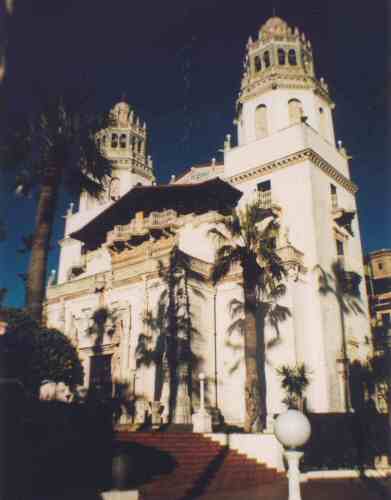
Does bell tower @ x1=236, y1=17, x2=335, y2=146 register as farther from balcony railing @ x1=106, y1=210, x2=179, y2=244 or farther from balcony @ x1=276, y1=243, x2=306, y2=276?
balcony @ x1=276, y1=243, x2=306, y2=276

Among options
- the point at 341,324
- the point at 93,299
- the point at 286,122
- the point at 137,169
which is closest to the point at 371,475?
the point at 341,324

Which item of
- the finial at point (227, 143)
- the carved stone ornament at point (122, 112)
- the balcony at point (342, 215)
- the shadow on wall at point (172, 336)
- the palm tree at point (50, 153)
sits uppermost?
the carved stone ornament at point (122, 112)

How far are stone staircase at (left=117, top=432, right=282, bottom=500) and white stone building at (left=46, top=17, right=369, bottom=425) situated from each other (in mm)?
6121

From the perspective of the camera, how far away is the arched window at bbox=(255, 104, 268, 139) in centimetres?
3447

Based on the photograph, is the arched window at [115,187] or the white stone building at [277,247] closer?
the white stone building at [277,247]

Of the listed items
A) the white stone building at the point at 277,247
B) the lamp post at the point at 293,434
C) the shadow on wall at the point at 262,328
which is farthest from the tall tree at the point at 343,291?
the lamp post at the point at 293,434

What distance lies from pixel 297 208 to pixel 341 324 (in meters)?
7.66

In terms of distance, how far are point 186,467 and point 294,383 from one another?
32.6ft

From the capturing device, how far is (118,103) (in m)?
48.2

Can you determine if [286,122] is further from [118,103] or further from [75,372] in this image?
[75,372]

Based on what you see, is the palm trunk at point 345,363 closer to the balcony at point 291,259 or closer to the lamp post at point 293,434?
the balcony at point 291,259

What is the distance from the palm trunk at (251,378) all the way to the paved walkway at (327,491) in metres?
3.57

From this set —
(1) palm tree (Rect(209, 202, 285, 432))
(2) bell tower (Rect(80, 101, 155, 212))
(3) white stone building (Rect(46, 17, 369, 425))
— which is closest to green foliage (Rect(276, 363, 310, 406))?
(3) white stone building (Rect(46, 17, 369, 425))

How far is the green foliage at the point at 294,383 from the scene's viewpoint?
24.7 m
